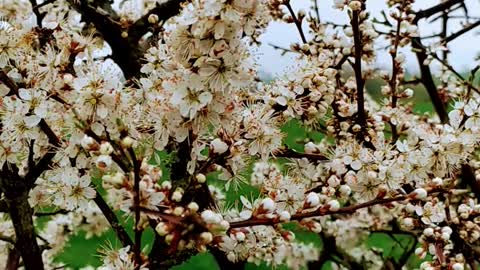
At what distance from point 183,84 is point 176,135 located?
0.11 meters

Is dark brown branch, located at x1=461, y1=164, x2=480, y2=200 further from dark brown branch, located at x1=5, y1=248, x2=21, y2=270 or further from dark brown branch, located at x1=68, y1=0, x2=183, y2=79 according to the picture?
dark brown branch, located at x1=5, y1=248, x2=21, y2=270

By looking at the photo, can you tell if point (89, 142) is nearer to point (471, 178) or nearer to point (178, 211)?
point (178, 211)

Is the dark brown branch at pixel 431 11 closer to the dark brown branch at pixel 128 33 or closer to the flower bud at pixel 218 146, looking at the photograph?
the dark brown branch at pixel 128 33

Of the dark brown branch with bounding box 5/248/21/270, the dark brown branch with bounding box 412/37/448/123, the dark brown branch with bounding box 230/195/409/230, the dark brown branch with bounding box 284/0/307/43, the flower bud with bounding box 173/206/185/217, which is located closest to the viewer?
the flower bud with bounding box 173/206/185/217

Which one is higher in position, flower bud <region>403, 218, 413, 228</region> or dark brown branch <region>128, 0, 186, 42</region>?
dark brown branch <region>128, 0, 186, 42</region>

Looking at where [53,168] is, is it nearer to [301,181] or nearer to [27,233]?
[27,233]

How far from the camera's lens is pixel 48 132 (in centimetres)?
141

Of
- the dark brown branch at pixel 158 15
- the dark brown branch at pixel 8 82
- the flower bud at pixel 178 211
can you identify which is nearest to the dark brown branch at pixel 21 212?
the dark brown branch at pixel 8 82

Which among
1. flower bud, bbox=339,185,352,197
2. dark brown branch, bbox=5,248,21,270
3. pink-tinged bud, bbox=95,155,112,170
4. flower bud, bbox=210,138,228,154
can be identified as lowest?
dark brown branch, bbox=5,248,21,270

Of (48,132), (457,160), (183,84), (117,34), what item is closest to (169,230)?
(183,84)

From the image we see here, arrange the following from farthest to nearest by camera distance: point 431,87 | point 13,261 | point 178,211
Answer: point 431,87 → point 13,261 → point 178,211

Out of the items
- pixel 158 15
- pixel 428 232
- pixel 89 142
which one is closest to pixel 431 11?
pixel 158 15

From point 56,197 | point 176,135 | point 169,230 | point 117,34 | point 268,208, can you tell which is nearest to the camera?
point 169,230

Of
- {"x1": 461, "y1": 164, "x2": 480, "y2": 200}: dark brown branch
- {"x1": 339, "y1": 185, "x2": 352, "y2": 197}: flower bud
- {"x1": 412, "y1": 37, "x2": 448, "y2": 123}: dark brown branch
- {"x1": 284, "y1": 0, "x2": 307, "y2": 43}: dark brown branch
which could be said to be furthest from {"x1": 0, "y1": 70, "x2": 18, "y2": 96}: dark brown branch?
{"x1": 412, "y1": 37, "x2": 448, "y2": 123}: dark brown branch
